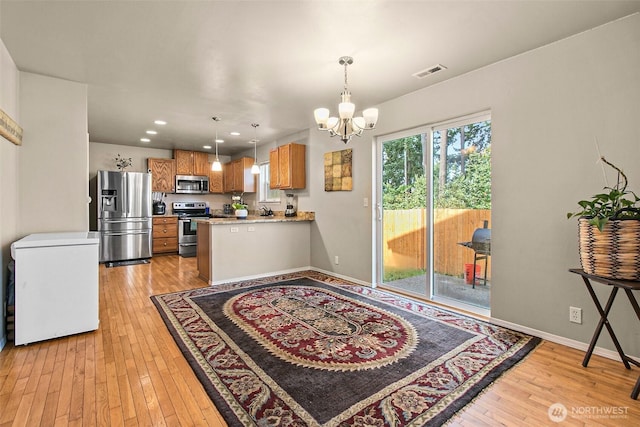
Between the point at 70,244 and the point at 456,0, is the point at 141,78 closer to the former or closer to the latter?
the point at 70,244

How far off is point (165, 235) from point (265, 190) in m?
2.44

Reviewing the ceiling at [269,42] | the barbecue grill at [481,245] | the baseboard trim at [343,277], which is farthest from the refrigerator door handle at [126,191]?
the barbecue grill at [481,245]

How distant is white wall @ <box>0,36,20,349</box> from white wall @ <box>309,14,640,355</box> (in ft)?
13.3

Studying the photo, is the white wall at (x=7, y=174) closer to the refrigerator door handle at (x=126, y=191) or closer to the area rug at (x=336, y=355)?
the area rug at (x=336, y=355)

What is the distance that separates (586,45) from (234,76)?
10.1 feet

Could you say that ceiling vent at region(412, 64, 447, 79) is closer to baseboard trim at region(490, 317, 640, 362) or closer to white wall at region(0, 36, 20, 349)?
baseboard trim at region(490, 317, 640, 362)

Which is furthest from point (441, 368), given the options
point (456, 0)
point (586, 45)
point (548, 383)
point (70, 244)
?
point (70, 244)

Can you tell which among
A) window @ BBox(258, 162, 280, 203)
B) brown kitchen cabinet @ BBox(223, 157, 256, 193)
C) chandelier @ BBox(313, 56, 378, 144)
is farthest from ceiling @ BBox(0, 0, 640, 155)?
brown kitchen cabinet @ BBox(223, 157, 256, 193)

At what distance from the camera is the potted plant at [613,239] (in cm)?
185

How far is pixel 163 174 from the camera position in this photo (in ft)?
23.1

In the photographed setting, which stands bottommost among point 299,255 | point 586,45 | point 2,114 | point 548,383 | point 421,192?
point 548,383

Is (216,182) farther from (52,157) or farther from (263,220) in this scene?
(52,157)

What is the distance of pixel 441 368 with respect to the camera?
7.04ft

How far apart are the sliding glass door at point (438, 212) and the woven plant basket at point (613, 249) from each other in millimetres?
1090
